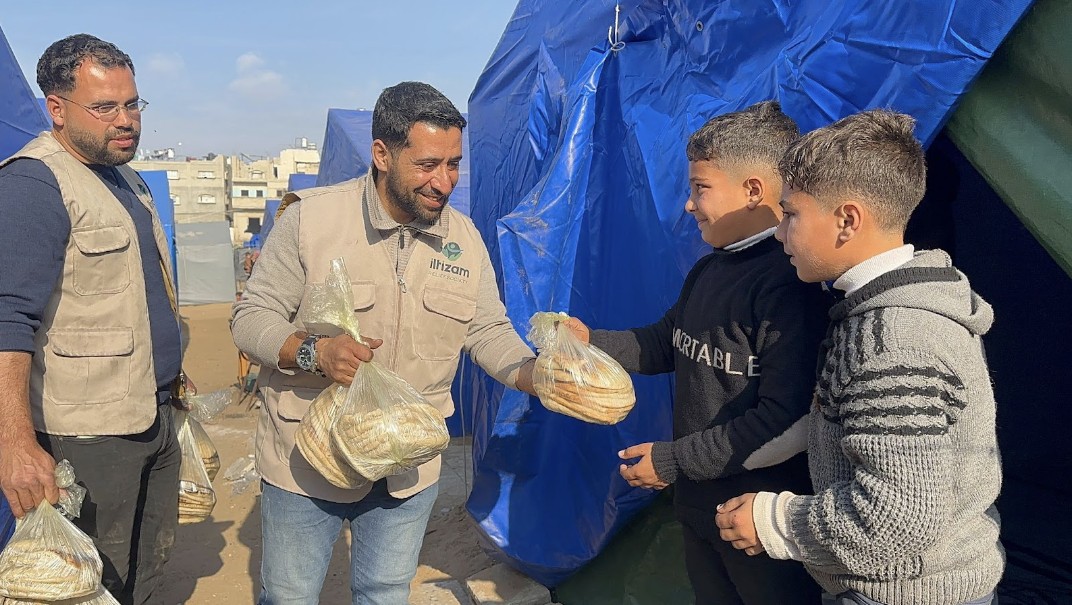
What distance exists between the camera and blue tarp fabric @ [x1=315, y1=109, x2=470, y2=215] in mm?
6648

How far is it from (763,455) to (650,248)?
3.46 ft

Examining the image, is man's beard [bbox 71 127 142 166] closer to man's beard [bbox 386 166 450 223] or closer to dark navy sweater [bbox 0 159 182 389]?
dark navy sweater [bbox 0 159 182 389]

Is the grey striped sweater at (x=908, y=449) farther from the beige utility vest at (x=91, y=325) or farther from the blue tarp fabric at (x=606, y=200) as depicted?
the beige utility vest at (x=91, y=325)

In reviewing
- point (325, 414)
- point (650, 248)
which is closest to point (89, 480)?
point (325, 414)

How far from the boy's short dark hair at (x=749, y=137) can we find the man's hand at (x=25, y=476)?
6.19 ft

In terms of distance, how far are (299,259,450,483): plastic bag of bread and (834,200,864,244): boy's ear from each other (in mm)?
1049

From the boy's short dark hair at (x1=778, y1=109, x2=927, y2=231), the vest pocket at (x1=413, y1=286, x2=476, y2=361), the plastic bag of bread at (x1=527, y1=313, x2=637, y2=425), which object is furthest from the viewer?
the vest pocket at (x1=413, y1=286, x2=476, y2=361)

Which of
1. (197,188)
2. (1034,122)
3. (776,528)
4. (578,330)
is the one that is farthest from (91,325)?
(197,188)

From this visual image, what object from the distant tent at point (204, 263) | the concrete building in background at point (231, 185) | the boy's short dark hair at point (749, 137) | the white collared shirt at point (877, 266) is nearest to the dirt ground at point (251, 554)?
the boy's short dark hair at point (749, 137)

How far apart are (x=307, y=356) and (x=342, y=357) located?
12 centimetres

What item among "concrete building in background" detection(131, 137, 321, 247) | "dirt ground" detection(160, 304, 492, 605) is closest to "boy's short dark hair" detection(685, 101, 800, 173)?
"dirt ground" detection(160, 304, 492, 605)

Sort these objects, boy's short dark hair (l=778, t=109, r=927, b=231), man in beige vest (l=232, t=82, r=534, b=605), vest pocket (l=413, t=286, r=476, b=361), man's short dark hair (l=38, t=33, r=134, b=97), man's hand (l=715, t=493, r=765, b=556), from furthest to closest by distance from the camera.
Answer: man's short dark hair (l=38, t=33, r=134, b=97)
vest pocket (l=413, t=286, r=476, b=361)
man in beige vest (l=232, t=82, r=534, b=605)
man's hand (l=715, t=493, r=765, b=556)
boy's short dark hair (l=778, t=109, r=927, b=231)

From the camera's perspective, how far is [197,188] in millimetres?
31891

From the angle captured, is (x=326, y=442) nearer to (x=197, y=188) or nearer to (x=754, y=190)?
(x=754, y=190)
